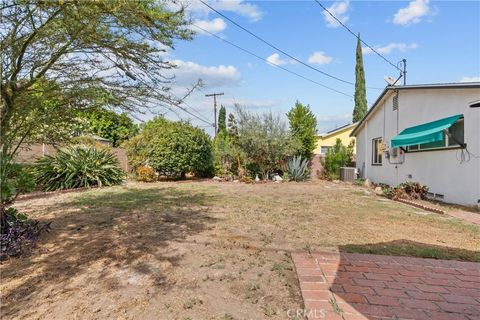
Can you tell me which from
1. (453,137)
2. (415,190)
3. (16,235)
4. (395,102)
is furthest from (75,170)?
(395,102)

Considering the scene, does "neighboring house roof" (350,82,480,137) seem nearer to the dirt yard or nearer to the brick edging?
the brick edging

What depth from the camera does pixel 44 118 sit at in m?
4.14

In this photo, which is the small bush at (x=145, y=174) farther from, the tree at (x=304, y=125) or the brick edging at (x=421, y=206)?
the brick edging at (x=421, y=206)

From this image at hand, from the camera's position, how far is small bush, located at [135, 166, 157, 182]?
1341 cm

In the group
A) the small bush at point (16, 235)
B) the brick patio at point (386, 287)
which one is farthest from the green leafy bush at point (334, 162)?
the small bush at point (16, 235)

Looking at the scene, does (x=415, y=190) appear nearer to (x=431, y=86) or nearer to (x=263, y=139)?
(x=431, y=86)

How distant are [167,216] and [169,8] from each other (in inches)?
141

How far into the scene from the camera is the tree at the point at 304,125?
1670cm

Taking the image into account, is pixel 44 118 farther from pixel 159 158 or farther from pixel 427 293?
pixel 159 158

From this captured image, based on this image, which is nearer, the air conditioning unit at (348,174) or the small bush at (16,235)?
the small bush at (16,235)

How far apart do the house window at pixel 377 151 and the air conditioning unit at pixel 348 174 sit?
5.17 feet

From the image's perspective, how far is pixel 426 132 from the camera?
8461 mm

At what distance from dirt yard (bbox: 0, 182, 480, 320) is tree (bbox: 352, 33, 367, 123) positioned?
76.6 ft

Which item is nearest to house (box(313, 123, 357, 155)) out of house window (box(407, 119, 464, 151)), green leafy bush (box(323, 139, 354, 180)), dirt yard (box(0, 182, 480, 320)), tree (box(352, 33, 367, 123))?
tree (box(352, 33, 367, 123))
